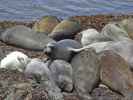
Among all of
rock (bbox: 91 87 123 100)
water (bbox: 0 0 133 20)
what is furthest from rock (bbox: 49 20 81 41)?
water (bbox: 0 0 133 20)

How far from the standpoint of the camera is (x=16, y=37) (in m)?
7.92

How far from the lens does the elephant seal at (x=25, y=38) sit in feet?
25.0

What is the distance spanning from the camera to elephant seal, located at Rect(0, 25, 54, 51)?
7605 millimetres

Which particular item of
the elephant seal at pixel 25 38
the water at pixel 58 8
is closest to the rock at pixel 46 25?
the elephant seal at pixel 25 38

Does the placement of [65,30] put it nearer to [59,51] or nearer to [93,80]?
[59,51]

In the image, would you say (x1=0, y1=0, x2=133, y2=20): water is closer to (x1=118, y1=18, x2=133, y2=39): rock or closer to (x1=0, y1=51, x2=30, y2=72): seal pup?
(x1=118, y1=18, x2=133, y2=39): rock

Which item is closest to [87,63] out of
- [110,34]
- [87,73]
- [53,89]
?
[87,73]

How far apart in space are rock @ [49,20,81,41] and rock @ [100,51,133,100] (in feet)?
6.16

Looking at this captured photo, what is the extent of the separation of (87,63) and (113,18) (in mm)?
4801

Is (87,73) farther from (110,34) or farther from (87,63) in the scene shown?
(110,34)

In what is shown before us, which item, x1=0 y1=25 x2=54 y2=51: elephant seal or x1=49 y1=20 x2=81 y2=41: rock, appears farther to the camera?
x1=49 y1=20 x2=81 y2=41: rock

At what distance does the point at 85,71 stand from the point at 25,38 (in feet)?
6.59

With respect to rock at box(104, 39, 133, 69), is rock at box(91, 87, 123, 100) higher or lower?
lower

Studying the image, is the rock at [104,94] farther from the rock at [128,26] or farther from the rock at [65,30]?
the rock at [65,30]
